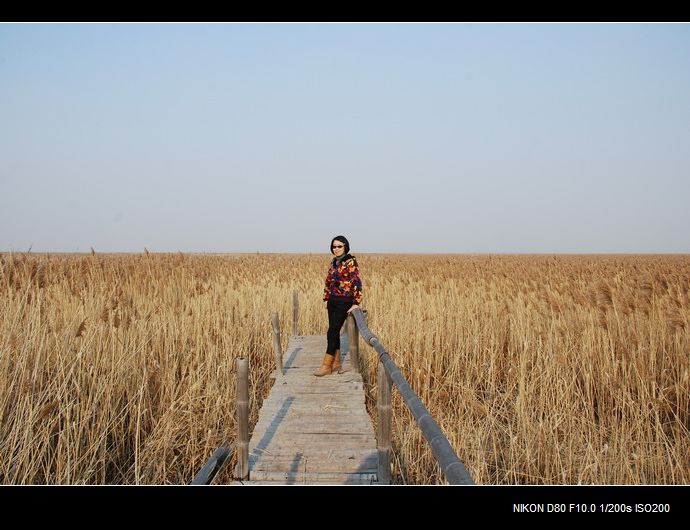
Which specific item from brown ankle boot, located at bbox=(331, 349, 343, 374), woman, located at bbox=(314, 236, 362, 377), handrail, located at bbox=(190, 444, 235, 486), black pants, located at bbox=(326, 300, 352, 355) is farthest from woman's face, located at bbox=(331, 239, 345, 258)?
handrail, located at bbox=(190, 444, 235, 486)

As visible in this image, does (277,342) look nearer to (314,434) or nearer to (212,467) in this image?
(314,434)

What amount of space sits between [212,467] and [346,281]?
114 inches

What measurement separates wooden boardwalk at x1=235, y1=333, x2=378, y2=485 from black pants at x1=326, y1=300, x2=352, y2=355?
1.18 feet

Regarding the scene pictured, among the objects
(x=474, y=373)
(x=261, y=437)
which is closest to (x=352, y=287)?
(x=474, y=373)

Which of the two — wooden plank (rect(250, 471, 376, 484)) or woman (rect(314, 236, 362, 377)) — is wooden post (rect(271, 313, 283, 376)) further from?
wooden plank (rect(250, 471, 376, 484))

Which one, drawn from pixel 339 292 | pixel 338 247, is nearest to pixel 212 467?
pixel 339 292

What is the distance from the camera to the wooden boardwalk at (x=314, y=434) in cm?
303

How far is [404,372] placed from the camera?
5.78m

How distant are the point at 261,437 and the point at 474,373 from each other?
303 centimetres

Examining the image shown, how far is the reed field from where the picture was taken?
3.21m

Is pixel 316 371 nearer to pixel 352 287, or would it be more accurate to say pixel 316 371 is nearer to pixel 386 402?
pixel 352 287

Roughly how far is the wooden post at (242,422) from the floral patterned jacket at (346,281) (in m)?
2.63

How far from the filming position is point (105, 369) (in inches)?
164
